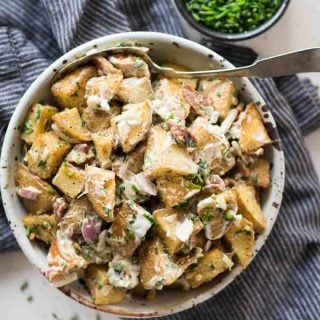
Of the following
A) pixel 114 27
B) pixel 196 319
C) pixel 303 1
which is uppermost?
pixel 303 1

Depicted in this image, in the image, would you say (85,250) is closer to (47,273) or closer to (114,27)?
(47,273)

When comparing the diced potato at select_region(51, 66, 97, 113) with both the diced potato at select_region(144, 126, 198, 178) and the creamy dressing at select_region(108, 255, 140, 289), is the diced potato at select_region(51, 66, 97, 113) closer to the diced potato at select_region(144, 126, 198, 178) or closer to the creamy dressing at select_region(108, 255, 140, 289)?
the diced potato at select_region(144, 126, 198, 178)

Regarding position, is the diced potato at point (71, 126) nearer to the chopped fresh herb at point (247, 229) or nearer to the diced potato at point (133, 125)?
the diced potato at point (133, 125)

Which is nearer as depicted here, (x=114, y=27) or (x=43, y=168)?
(x=43, y=168)

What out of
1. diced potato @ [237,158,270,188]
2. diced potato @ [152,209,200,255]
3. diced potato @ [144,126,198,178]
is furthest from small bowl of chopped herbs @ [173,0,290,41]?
diced potato @ [152,209,200,255]

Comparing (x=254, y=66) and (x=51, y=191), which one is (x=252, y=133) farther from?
(x=51, y=191)

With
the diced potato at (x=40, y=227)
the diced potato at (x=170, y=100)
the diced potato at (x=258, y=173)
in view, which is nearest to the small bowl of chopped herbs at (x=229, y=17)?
the diced potato at (x=170, y=100)

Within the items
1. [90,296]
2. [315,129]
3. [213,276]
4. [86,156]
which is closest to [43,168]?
[86,156]
